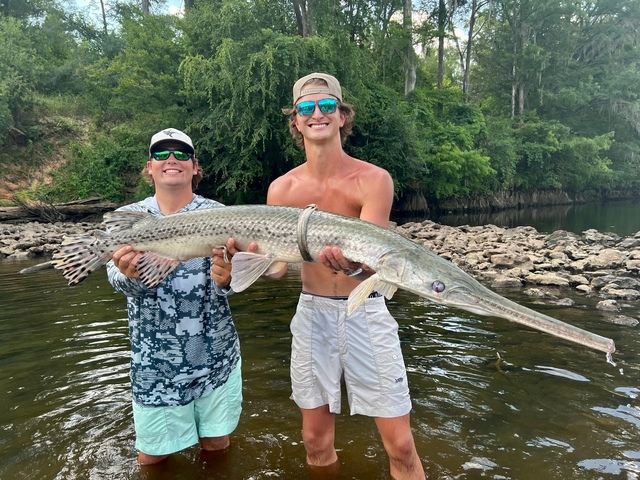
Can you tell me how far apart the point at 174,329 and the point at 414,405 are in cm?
279

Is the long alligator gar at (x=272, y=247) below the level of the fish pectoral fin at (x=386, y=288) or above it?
above

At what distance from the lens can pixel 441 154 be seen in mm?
26438

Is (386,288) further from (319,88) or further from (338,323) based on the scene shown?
(319,88)

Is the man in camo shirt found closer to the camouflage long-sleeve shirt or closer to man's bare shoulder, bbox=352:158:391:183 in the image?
the camouflage long-sleeve shirt

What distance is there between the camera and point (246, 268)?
268 centimetres

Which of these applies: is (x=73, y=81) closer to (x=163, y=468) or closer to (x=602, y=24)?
(x=163, y=468)

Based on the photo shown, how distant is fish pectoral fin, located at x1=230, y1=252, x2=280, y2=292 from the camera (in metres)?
2.65

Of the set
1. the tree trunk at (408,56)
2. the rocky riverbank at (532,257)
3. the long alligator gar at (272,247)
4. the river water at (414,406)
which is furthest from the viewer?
the tree trunk at (408,56)

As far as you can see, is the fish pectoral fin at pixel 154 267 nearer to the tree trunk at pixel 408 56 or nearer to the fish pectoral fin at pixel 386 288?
the fish pectoral fin at pixel 386 288

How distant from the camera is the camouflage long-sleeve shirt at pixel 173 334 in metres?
2.86

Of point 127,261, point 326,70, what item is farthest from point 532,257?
point 326,70

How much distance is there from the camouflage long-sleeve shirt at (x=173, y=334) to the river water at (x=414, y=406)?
87 cm

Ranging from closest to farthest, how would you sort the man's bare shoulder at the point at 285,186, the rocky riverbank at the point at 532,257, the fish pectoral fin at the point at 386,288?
the fish pectoral fin at the point at 386,288, the man's bare shoulder at the point at 285,186, the rocky riverbank at the point at 532,257

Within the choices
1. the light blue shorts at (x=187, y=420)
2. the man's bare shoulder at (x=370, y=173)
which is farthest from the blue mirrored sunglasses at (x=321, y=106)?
the light blue shorts at (x=187, y=420)
